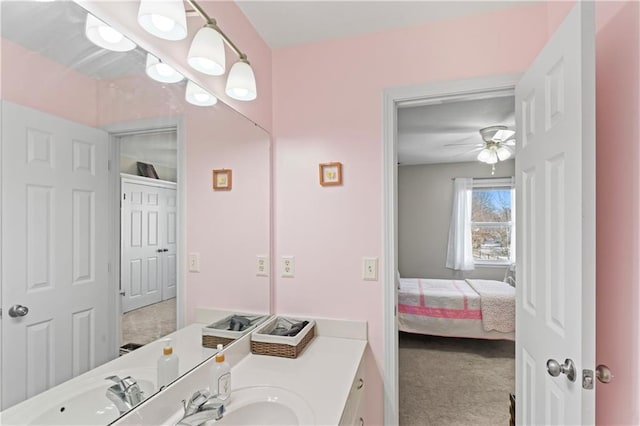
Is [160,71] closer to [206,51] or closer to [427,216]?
[206,51]

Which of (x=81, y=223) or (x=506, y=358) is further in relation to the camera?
(x=506, y=358)

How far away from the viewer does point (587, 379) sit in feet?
2.88

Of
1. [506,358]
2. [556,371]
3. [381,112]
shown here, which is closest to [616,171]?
[556,371]

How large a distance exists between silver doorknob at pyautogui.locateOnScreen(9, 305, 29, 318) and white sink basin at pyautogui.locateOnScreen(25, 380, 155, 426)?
0.74 ft

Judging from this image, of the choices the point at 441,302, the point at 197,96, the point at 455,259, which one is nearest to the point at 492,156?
the point at 441,302

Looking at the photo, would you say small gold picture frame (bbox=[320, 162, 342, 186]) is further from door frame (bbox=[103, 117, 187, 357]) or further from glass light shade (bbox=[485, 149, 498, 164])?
glass light shade (bbox=[485, 149, 498, 164])

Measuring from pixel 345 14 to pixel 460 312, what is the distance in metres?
3.08

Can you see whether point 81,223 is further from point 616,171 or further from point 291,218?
point 616,171

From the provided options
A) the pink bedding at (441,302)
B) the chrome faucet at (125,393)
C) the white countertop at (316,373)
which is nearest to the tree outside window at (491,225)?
the pink bedding at (441,302)

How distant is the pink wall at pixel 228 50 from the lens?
867mm

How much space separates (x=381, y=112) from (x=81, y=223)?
1.37 m

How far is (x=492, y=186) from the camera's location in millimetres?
5090

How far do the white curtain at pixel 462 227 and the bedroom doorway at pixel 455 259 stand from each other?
0.05 ft

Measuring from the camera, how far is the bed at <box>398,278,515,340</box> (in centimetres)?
323
